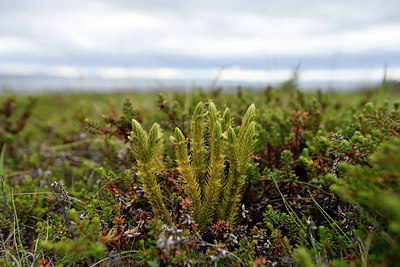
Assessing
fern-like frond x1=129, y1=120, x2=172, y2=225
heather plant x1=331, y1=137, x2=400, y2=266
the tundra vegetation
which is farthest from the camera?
fern-like frond x1=129, y1=120, x2=172, y2=225

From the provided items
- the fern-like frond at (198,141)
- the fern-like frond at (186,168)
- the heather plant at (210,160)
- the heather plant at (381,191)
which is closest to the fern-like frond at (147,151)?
the heather plant at (210,160)

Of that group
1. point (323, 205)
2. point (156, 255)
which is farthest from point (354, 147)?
point (156, 255)

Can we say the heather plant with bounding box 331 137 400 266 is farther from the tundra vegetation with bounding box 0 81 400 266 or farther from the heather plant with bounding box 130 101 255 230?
the heather plant with bounding box 130 101 255 230

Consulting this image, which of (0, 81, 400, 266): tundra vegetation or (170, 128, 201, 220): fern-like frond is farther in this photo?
(170, 128, 201, 220): fern-like frond

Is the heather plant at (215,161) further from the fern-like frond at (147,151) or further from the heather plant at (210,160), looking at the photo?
the fern-like frond at (147,151)

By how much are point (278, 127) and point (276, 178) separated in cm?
85

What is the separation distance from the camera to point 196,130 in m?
1.56

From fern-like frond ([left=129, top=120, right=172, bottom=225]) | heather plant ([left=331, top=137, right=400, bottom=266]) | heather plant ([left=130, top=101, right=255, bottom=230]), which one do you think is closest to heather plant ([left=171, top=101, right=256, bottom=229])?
heather plant ([left=130, top=101, right=255, bottom=230])

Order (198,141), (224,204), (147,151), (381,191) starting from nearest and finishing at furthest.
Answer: (381,191) < (147,151) < (198,141) < (224,204)

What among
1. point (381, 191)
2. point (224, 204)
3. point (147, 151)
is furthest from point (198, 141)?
point (381, 191)

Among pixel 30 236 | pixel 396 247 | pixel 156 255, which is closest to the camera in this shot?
pixel 396 247

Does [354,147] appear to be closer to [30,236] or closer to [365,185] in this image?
[365,185]

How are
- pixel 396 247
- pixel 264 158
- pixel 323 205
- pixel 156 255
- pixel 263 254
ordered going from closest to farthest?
pixel 396 247, pixel 156 255, pixel 263 254, pixel 323 205, pixel 264 158

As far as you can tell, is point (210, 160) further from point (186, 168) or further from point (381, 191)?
point (381, 191)
